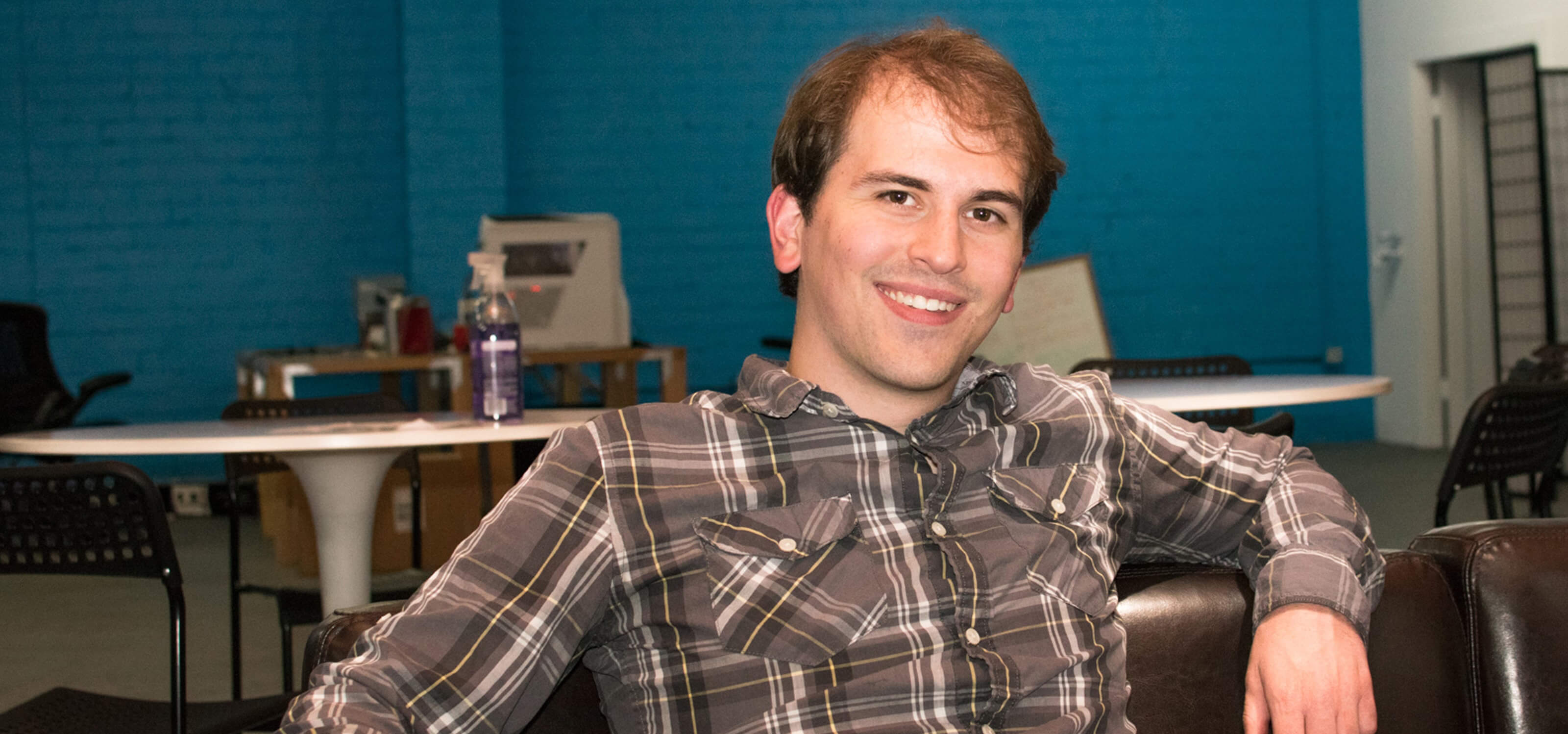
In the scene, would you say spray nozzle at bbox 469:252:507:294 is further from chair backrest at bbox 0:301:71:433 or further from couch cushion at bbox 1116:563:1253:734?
chair backrest at bbox 0:301:71:433

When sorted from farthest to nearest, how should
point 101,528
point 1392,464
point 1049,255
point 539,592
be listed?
point 1049,255 < point 1392,464 < point 101,528 < point 539,592

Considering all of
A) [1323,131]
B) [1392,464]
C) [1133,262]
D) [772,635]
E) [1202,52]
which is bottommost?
[1392,464]

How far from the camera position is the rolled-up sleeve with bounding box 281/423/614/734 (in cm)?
96

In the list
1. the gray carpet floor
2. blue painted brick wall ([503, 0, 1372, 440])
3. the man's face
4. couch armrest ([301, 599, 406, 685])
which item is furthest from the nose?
blue painted brick wall ([503, 0, 1372, 440])

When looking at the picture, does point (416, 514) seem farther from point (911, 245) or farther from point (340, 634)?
point (911, 245)

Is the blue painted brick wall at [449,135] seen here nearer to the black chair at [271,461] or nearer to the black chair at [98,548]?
the black chair at [271,461]

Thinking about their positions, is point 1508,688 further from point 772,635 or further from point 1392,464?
point 1392,464

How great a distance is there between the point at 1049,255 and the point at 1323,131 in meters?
1.71

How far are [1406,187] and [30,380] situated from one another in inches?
260

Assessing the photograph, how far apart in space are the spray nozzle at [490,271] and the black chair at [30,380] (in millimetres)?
3172

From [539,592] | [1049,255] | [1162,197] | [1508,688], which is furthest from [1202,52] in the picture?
[539,592]

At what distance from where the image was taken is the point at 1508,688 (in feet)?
4.08

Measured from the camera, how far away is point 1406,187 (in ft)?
21.8

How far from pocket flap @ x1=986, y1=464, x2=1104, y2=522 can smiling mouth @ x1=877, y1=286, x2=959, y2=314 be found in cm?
16
